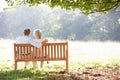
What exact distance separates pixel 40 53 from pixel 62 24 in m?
68.6

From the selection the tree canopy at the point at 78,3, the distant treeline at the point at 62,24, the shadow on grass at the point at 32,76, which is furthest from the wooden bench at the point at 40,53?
the distant treeline at the point at 62,24

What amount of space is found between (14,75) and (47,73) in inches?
41.2

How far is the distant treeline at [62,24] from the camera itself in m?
67.1

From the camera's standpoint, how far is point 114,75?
1031 cm

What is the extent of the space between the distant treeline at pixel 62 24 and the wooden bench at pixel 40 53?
50128mm

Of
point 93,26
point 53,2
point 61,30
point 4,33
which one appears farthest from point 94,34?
point 53,2

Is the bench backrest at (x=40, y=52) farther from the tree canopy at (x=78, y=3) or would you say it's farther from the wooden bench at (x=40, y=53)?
the tree canopy at (x=78, y=3)

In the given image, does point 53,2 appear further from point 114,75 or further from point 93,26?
point 93,26

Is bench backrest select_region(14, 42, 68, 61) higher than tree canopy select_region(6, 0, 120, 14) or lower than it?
lower

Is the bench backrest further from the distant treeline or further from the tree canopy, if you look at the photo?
the distant treeline

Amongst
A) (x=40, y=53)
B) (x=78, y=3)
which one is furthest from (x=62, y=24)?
(x=40, y=53)

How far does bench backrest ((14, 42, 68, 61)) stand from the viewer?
10.8 metres

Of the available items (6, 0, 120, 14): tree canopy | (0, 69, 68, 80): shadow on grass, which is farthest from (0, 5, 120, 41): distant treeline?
(0, 69, 68, 80): shadow on grass

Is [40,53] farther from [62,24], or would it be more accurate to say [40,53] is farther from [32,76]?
[62,24]
